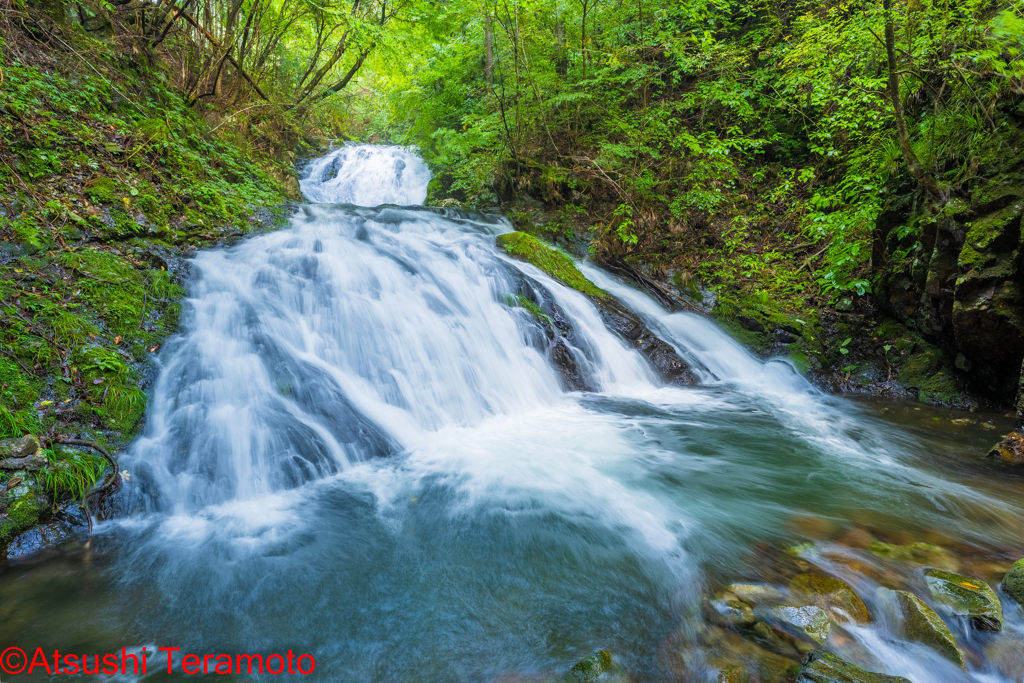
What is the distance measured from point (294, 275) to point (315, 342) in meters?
1.35

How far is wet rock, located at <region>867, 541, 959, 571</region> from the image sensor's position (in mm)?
2643

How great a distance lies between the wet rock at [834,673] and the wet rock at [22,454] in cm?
419

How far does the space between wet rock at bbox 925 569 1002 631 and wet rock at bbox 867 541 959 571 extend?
0.13 m

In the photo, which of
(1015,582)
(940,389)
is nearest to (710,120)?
(940,389)

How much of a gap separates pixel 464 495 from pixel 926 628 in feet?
8.80

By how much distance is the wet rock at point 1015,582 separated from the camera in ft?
7.41

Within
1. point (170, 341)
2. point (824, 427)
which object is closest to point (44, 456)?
point (170, 341)

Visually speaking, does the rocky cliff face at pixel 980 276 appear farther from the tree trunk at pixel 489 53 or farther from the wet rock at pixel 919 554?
the tree trunk at pixel 489 53

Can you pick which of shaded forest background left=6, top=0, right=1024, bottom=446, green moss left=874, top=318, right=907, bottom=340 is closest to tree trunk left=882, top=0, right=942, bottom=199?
shaded forest background left=6, top=0, right=1024, bottom=446

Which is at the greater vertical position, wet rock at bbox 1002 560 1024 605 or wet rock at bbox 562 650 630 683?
wet rock at bbox 1002 560 1024 605

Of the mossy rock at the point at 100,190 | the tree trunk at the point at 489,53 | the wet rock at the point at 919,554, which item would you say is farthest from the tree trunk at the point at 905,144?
the mossy rock at the point at 100,190

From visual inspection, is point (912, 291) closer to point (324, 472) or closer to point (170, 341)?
point (324, 472)

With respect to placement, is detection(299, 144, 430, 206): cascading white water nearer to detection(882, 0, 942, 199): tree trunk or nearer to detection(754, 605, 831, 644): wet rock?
detection(882, 0, 942, 199): tree trunk

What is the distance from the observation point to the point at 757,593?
2.48 m
